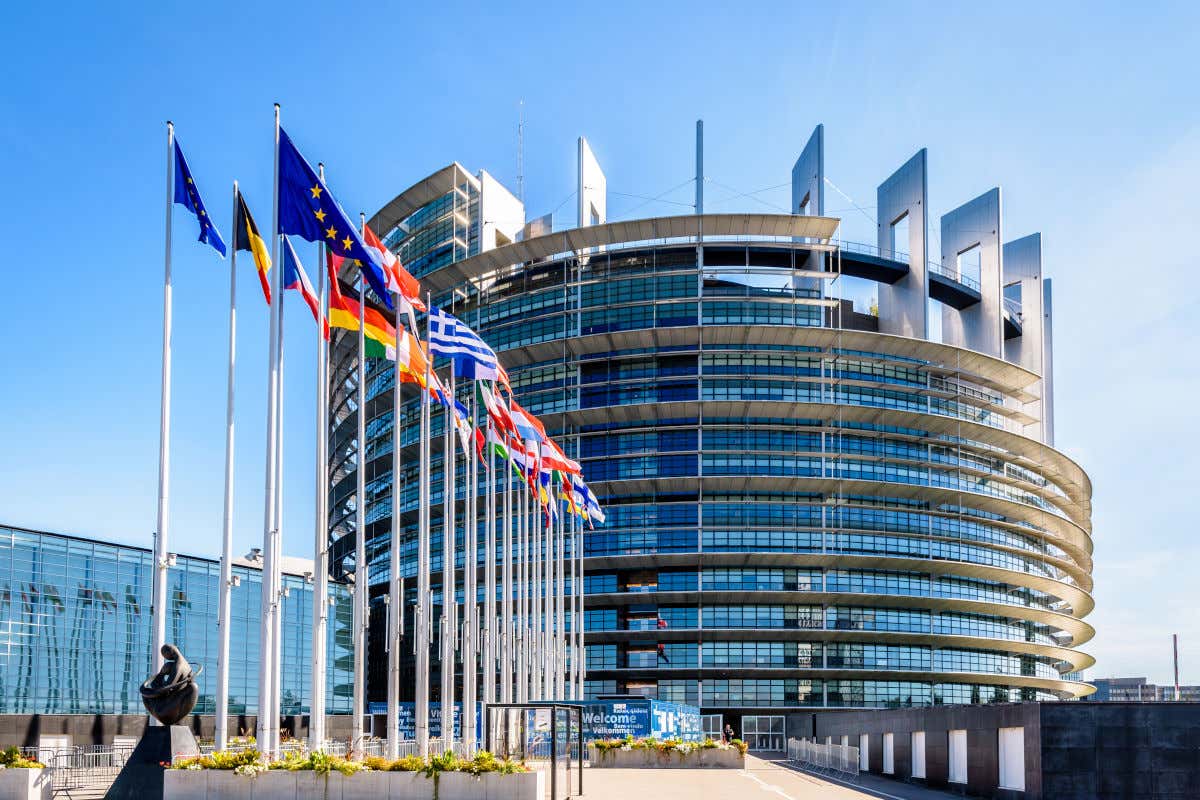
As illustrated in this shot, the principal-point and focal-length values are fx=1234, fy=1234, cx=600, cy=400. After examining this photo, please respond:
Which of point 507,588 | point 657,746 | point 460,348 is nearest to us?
point 460,348

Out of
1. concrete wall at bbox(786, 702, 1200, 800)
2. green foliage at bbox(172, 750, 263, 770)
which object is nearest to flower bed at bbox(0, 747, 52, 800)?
green foliage at bbox(172, 750, 263, 770)

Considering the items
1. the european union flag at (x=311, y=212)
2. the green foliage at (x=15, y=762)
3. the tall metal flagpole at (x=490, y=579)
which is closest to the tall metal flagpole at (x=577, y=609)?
the tall metal flagpole at (x=490, y=579)

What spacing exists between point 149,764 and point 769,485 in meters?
80.2

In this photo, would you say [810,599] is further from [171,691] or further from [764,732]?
[171,691]

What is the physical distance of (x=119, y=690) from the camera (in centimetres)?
5909

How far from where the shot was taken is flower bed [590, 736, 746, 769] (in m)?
58.9

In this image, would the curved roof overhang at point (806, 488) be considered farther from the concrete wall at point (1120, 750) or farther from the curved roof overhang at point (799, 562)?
the concrete wall at point (1120, 750)

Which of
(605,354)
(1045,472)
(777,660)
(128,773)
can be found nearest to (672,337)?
(605,354)

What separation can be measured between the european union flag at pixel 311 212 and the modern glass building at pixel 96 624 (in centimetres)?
1881

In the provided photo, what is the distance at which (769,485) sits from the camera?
106000mm

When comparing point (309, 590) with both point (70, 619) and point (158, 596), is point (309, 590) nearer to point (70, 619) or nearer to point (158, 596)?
point (70, 619)

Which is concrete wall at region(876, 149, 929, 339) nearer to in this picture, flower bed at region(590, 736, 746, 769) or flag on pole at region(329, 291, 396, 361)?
flower bed at region(590, 736, 746, 769)

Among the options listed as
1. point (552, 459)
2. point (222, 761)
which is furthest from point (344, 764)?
point (552, 459)

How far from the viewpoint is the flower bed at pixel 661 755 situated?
193 feet
